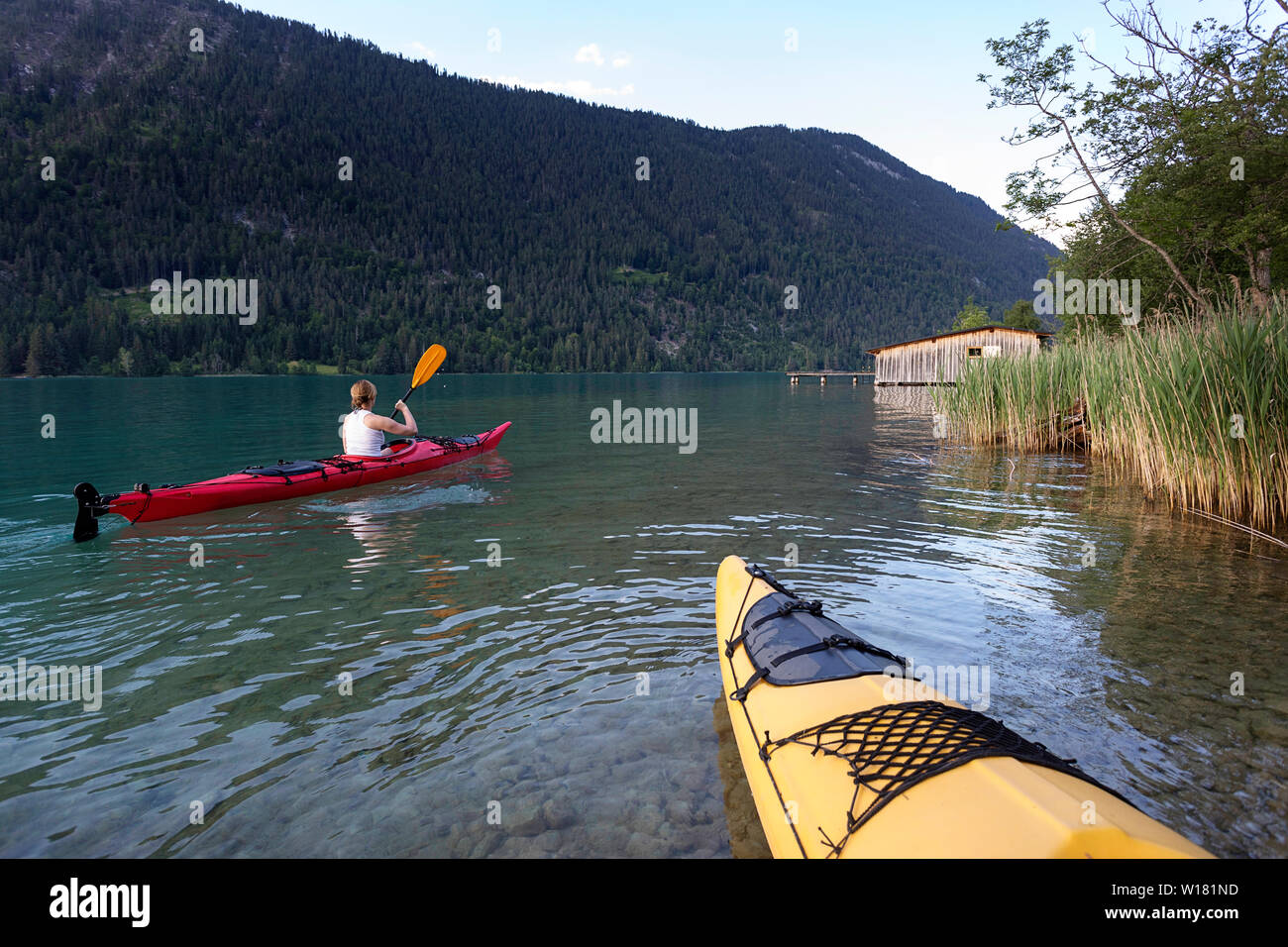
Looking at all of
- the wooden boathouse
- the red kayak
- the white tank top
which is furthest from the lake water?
the wooden boathouse

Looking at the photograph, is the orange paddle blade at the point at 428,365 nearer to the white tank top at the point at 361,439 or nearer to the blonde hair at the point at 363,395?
the white tank top at the point at 361,439

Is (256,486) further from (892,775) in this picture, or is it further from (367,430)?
(892,775)

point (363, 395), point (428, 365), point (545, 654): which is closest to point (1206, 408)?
point (545, 654)

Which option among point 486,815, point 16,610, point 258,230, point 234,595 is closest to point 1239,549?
point 486,815

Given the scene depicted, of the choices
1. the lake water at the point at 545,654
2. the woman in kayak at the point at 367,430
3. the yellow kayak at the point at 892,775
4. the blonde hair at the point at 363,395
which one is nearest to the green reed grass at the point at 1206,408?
the lake water at the point at 545,654

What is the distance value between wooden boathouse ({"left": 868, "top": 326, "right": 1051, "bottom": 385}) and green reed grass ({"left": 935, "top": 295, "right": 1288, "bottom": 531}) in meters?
22.4

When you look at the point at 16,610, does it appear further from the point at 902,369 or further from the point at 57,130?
the point at 57,130

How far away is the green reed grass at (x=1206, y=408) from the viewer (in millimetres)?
8266

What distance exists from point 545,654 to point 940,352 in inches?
1811

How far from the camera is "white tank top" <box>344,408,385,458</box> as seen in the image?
13.2 meters

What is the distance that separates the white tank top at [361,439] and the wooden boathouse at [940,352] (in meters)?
28.4

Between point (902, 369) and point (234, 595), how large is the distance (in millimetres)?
51067

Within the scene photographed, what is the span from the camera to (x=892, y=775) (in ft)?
9.36

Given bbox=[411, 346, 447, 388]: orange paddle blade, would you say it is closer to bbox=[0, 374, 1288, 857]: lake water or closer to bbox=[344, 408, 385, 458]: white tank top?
bbox=[344, 408, 385, 458]: white tank top
